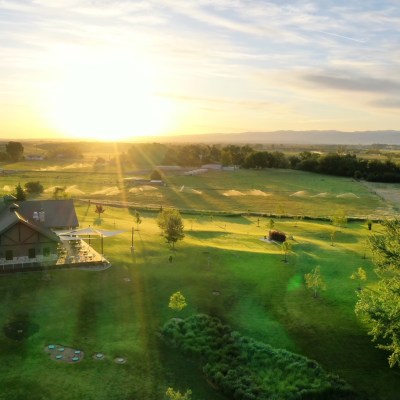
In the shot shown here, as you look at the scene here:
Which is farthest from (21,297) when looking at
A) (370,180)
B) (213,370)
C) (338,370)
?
(370,180)

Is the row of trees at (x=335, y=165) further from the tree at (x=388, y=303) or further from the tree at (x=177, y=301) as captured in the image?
the tree at (x=177, y=301)

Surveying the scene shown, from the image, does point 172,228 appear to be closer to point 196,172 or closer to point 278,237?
point 278,237

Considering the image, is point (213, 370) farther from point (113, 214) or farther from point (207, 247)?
point (113, 214)

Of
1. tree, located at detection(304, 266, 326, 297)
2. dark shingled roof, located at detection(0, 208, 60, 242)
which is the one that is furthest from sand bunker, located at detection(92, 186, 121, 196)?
tree, located at detection(304, 266, 326, 297)

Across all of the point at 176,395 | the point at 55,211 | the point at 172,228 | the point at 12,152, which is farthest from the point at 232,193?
the point at 12,152

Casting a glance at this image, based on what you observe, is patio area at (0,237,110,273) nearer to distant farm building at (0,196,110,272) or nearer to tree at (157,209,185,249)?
distant farm building at (0,196,110,272)

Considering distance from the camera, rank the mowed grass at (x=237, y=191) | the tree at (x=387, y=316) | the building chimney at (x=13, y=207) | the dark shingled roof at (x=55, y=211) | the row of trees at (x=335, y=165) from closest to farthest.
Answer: the tree at (x=387, y=316)
the building chimney at (x=13, y=207)
the dark shingled roof at (x=55, y=211)
the mowed grass at (x=237, y=191)
the row of trees at (x=335, y=165)

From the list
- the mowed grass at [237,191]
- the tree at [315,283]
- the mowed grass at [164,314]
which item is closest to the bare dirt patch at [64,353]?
the mowed grass at [164,314]
